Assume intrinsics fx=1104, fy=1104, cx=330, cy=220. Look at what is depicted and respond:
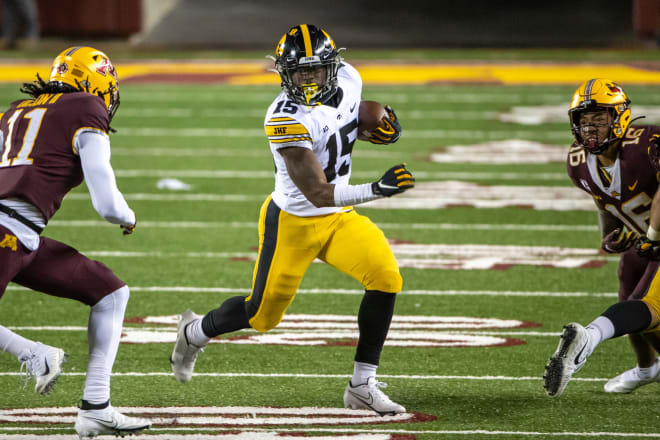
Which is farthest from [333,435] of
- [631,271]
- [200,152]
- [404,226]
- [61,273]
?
[200,152]

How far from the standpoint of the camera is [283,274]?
4605 mm

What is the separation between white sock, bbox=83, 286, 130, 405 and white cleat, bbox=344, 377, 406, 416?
1014mm

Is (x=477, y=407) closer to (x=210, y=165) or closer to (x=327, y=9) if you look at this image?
(x=210, y=165)

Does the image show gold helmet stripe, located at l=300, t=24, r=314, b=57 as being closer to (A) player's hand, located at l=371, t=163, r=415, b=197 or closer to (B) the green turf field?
(A) player's hand, located at l=371, t=163, r=415, b=197

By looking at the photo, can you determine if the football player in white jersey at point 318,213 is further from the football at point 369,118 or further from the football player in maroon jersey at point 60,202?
the football player in maroon jersey at point 60,202

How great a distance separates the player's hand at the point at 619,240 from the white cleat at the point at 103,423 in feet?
6.74

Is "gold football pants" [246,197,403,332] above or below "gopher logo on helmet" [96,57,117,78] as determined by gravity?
below

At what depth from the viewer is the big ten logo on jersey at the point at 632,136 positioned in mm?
4590

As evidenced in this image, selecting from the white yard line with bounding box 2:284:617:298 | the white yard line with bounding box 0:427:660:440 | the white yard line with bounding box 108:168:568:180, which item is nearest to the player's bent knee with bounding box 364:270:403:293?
the white yard line with bounding box 0:427:660:440

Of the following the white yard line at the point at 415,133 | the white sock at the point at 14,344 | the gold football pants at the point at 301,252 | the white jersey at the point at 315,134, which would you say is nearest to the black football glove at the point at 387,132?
the white jersey at the point at 315,134

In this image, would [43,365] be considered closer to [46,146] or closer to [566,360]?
[46,146]

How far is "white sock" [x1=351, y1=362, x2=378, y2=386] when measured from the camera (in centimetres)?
451

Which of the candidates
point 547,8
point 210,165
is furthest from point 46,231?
point 547,8

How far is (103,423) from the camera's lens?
13.3 feet
